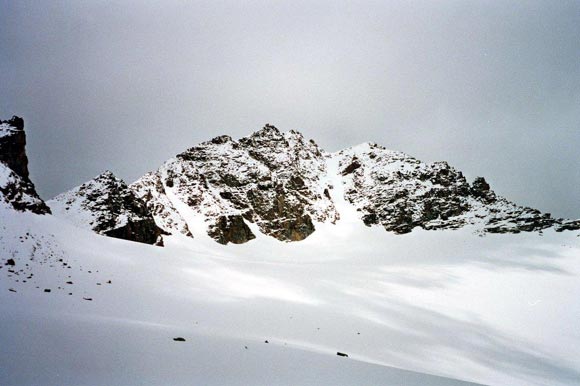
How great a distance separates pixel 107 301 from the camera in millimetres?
13328

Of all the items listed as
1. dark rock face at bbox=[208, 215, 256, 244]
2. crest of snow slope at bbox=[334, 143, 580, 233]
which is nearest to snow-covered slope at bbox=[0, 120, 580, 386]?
dark rock face at bbox=[208, 215, 256, 244]

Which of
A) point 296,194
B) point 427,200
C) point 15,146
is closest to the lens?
point 15,146

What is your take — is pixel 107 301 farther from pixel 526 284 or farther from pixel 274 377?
pixel 526 284

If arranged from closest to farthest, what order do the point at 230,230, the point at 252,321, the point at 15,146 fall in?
1. the point at 252,321
2. the point at 15,146
3. the point at 230,230

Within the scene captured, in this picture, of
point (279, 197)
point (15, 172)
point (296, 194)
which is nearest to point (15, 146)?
point (15, 172)

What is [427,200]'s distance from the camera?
101 m

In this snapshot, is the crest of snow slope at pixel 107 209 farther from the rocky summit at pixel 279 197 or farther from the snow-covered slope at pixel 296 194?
the snow-covered slope at pixel 296 194

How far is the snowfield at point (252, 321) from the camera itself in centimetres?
637

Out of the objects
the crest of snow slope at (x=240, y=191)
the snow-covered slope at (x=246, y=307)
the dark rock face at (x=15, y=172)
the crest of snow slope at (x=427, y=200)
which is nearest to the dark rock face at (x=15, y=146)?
the dark rock face at (x=15, y=172)

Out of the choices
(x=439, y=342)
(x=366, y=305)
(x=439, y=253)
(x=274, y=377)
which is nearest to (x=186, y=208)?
(x=439, y=253)

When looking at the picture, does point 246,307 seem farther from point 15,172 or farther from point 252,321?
point 15,172

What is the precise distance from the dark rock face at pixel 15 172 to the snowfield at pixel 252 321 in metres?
2.76

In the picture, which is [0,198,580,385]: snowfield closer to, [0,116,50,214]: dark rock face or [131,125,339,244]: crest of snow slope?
[0,116,50,214]: dark rock face

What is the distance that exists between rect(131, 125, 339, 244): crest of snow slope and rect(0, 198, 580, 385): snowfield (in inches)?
1977
